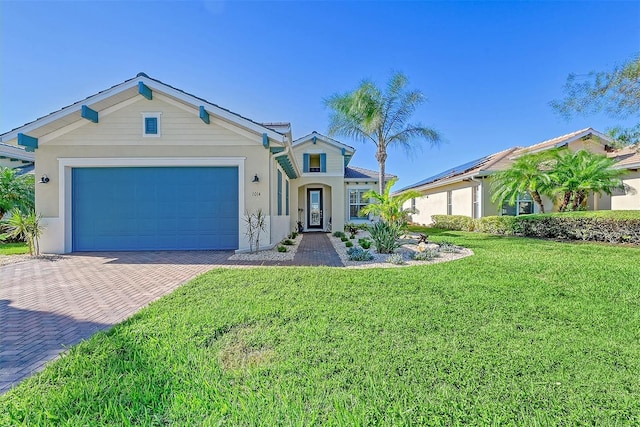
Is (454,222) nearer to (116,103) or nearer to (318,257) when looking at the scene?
(318,257)

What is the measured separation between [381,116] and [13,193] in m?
18.7

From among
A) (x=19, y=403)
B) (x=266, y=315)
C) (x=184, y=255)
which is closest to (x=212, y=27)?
(x=184, y=255)

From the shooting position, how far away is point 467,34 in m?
13.8

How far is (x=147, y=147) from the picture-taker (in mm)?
10562

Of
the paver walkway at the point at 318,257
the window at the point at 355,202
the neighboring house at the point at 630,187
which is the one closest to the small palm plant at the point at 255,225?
the paver walkway at the point at 318,257

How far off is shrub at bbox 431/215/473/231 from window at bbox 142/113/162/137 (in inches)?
685

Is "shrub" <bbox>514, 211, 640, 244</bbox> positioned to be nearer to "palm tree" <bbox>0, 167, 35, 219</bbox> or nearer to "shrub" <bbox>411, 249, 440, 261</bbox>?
"shrub" <bbox>411, 249, 440, 261</bbox>

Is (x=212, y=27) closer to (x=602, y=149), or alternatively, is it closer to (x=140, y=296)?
(x=140, y=296)

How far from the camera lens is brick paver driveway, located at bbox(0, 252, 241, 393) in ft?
11.7

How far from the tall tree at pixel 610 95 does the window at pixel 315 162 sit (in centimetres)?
1175

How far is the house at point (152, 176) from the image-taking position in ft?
34.2

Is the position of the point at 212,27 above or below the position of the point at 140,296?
above

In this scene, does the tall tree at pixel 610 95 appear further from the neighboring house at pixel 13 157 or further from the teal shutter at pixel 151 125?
the neighboring house at pixel 13 157

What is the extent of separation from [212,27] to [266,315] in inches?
443
